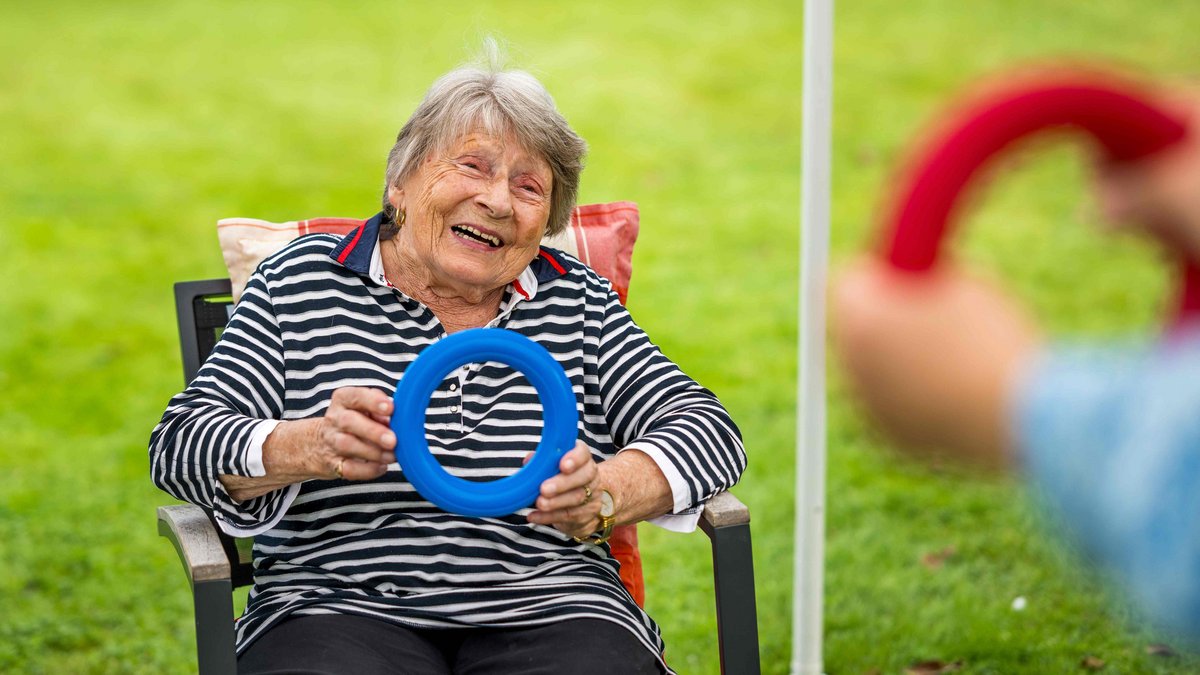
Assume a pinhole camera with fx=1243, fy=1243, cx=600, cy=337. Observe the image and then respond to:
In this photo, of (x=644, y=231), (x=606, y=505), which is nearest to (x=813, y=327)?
(x=606, y=505)

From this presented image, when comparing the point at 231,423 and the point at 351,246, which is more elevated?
the point at 351,246

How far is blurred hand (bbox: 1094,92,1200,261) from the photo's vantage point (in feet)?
3.51

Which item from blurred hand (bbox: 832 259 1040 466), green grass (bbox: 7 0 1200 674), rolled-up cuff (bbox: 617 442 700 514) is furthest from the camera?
green grass (bbox: 7 0 1200 674)

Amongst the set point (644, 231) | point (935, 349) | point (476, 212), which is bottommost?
point (935, 349)

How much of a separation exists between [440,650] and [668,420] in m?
0.60

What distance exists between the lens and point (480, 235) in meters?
2.41

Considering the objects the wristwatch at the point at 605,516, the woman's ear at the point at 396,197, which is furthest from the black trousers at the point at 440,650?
the woman's ear at the point at 396,197

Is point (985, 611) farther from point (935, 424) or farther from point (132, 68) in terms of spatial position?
point (132, 68)

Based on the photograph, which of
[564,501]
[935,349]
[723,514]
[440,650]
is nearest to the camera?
[935,349]

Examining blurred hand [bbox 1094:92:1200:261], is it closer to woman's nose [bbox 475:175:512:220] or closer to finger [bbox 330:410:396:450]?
finger [bbox 330:410:396:450]

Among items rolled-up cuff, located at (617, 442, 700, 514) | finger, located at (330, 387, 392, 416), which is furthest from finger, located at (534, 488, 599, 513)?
finger, located at (330, 387, 392, 416)

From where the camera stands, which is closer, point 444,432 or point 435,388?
point 435,388

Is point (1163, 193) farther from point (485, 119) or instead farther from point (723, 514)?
point (485, 119)

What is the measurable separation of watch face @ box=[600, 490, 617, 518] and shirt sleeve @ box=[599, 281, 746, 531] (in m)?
0.13
